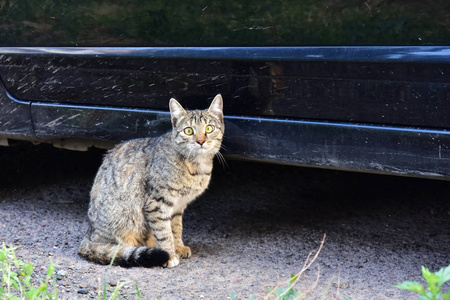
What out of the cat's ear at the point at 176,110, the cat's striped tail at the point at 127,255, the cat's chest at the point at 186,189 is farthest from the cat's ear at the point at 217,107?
the cat's striped tail at the point at 127,255

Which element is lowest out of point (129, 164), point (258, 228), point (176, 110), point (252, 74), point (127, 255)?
point (258, 228)

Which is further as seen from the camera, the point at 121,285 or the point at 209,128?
the point at 209,128

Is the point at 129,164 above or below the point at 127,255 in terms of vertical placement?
above

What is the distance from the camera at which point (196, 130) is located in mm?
3369

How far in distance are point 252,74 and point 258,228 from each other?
1.13 m

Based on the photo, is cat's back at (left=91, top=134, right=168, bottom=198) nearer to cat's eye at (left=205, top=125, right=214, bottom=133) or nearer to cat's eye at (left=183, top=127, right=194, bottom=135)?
cat's eye at (left=183, top=127, right=194, bottom=135)

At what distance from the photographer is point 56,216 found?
4.23 meters

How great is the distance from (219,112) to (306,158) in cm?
52

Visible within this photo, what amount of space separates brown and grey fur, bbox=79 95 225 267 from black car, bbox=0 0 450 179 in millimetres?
122

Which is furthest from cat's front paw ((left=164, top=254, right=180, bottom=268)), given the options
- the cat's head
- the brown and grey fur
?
the cat's head

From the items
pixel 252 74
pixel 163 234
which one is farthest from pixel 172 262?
pixel 252 74

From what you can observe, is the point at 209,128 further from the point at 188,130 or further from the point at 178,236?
the point at 178,236
